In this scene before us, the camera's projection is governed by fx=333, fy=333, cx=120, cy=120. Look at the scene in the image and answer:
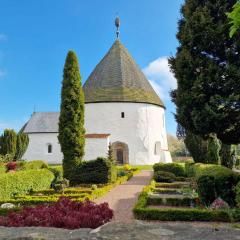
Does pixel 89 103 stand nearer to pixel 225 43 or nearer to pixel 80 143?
pixel 80 143

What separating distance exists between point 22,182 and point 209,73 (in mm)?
9233

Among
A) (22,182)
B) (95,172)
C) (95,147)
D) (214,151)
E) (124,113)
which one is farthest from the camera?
(124,113)

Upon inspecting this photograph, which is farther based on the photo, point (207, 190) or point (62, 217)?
point (207, 190)

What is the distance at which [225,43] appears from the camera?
46.6 feet

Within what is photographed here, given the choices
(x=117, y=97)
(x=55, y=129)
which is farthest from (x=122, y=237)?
(x=55, y=129)

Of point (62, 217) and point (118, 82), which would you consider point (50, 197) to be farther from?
point (118, 82)

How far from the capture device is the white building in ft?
117

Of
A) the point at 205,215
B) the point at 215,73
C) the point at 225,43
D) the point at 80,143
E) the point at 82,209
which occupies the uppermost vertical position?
the point at 225,43

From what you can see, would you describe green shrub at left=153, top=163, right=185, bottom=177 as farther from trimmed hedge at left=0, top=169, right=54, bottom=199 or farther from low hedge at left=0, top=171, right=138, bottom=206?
trimmed hedge at left=0, top=169, right=54, bottom=199

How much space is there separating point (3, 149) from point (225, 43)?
2308 centimetres

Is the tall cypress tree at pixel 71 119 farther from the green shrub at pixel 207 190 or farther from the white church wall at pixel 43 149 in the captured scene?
the white church wall at pixel 43 149

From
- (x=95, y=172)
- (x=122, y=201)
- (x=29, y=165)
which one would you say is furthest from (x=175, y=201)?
(x=29, y=165)

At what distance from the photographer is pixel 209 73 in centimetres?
1384

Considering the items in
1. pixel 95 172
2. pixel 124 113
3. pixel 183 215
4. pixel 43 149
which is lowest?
pixel 183 215
